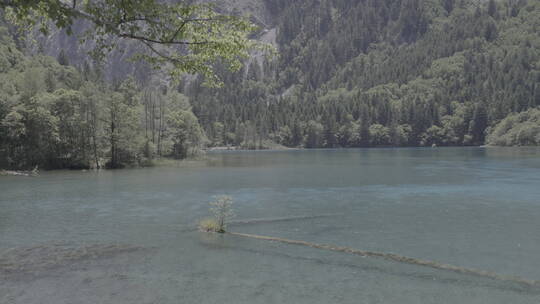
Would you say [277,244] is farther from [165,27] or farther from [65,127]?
[65,127]

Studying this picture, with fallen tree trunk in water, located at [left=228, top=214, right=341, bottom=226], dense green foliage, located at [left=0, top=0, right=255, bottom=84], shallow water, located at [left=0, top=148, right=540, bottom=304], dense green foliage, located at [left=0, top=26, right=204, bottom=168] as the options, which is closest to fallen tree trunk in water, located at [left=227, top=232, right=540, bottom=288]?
shallow water, located at [left=0, top=148, right=540, bottom=304]

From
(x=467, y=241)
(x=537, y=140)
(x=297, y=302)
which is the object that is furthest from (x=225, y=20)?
(x=537, y=140)

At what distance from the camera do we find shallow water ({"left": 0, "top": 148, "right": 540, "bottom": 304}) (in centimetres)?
1334

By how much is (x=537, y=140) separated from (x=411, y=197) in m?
161

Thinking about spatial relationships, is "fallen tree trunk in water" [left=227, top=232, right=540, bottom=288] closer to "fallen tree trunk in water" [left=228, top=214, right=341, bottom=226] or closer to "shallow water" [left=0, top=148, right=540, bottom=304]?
"shallow water" [left=0, top=148, right=540, bottom=304]

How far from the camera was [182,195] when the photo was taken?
39594 mm

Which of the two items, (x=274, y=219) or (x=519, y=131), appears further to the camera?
(x=519, y=131)

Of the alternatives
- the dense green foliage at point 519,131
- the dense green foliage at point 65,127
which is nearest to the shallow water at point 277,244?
the dense green foliage at point 65,127

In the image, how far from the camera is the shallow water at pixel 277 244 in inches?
525

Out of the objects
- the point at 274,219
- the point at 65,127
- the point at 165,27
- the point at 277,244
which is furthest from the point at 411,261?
the point at 65,127

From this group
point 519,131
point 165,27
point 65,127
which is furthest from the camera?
point 519,131

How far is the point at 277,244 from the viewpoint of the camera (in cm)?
1977

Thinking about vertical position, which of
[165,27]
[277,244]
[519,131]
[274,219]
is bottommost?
[274,219]

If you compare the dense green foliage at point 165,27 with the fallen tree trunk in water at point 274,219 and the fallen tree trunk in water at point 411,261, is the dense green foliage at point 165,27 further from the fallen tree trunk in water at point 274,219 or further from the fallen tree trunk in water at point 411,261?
the fallen tree trunk in water at point 274,219
